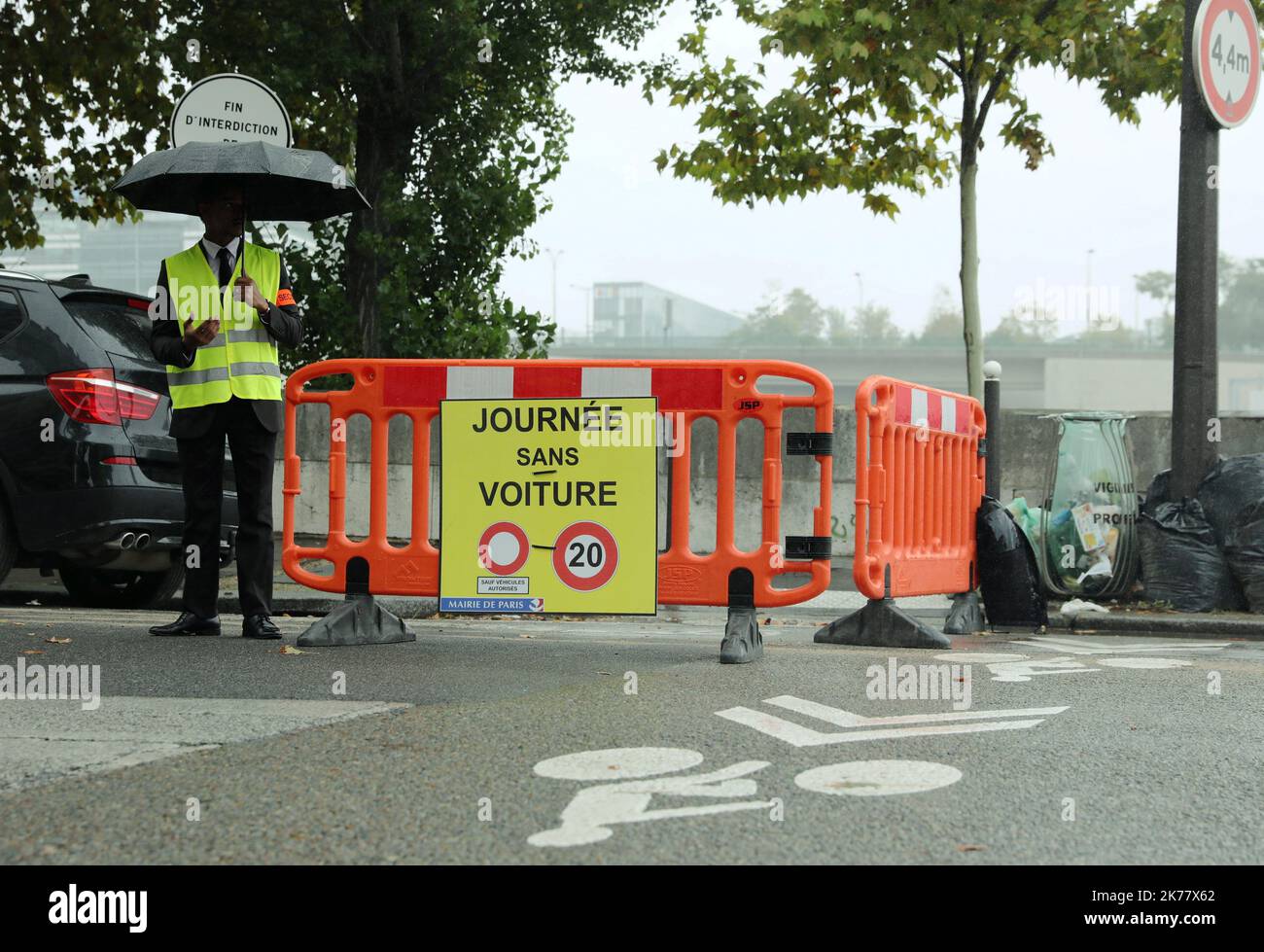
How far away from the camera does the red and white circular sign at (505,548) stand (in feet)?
22.9

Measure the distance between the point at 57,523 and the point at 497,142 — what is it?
7023mm

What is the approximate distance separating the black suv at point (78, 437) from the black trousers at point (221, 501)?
79cm

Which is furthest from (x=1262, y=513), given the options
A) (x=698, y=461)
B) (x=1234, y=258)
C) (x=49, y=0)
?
(x=1234, y=258)

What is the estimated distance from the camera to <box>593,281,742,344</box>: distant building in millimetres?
→ 113625

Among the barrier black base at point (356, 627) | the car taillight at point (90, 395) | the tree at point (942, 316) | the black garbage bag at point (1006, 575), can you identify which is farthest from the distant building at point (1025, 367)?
the barrier black base at point (356, 627)

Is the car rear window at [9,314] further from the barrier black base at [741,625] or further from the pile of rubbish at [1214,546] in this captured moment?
the pile of rubbish at [1214,546]

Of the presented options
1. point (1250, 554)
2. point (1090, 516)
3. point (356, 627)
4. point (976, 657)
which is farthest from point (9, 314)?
point (1250, 554)

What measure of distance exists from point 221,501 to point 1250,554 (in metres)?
6.28

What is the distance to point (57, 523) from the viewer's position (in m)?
8.24

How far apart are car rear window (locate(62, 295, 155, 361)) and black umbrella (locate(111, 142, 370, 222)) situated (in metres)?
0.90

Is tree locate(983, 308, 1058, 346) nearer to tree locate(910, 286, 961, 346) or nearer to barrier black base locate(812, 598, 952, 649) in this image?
tree locate(910, 286, 961, 346)

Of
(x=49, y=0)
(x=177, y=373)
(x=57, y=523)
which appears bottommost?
(x=57, y=523)
